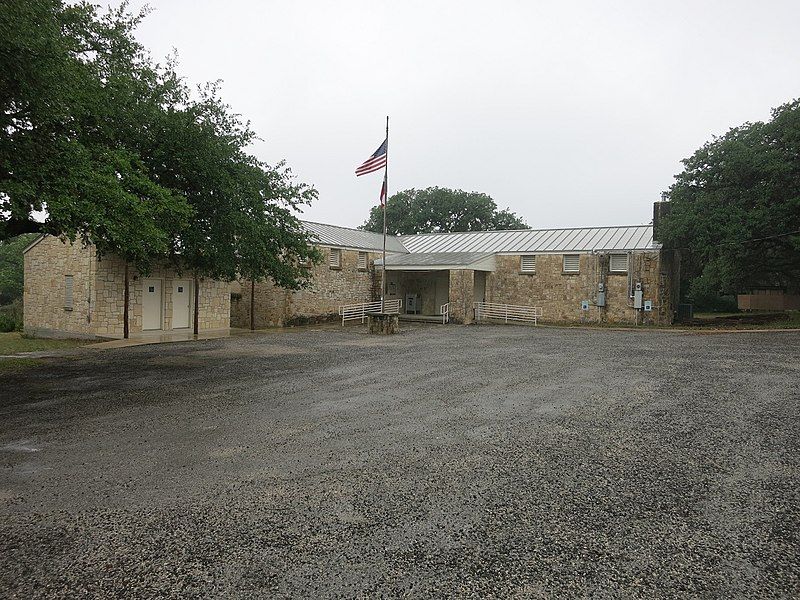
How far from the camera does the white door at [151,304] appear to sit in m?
18.7

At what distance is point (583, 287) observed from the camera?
81.4 ft

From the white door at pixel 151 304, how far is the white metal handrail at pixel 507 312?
1382 cm

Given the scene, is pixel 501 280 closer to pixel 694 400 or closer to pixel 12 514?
pixel 694 400

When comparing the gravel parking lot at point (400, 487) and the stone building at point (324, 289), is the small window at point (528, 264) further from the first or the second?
the gravel parking lot at point (400, 487)

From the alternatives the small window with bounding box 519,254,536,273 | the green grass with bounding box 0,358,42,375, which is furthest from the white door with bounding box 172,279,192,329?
the small window with bounding box 519,254,536,273

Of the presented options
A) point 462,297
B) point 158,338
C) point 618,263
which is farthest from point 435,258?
point 158,338

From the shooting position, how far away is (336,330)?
69.9 feet

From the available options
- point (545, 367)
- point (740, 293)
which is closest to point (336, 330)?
point (545, 367)

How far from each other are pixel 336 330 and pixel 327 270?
4494mm

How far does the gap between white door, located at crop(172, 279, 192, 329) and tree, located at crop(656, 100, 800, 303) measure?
19.6 meters

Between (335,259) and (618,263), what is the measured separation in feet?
42.1

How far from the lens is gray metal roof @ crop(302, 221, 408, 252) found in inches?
1027

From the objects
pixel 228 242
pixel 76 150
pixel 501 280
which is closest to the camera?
pixel 76 150

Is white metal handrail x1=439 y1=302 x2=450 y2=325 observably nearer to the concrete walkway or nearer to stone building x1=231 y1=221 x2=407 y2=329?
stone building x1=231 y1=221 x2=407 y2=329
